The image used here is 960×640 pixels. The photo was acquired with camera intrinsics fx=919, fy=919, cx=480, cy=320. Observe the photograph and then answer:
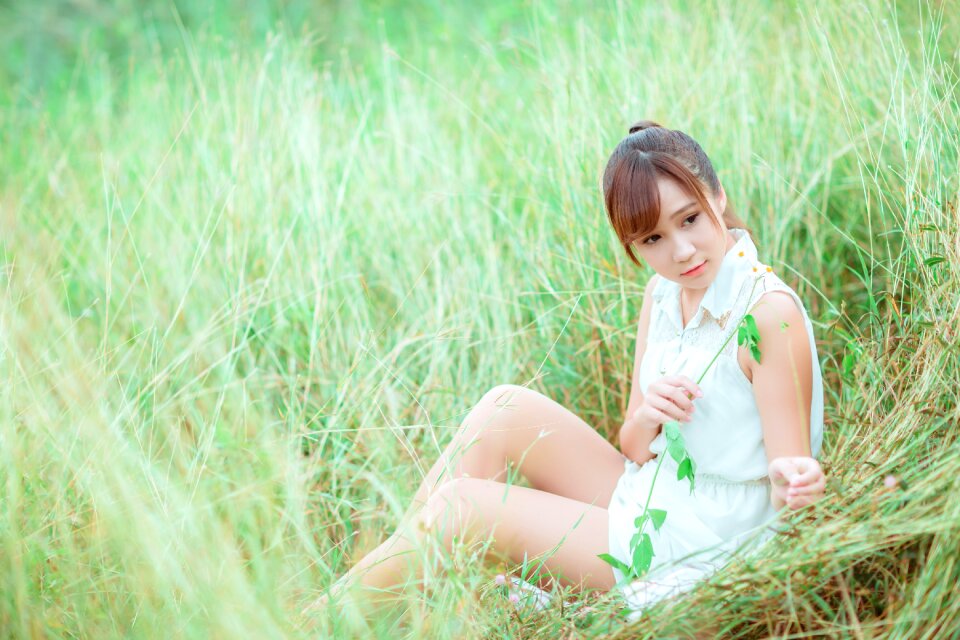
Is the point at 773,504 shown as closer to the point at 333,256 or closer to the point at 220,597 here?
the point at 220,597

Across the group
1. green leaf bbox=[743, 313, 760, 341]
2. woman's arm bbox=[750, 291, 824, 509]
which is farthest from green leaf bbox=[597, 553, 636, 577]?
green leaf bbox=[743, 313, 760, 341]

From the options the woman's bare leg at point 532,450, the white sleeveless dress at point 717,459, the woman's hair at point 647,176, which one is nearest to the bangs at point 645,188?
the woman's hair at point 647,176

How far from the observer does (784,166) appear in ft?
9.12

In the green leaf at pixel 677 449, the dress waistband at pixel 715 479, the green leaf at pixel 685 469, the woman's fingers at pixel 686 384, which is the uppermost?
the woman's fingers at pixel 686 384

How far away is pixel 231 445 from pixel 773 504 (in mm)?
1165

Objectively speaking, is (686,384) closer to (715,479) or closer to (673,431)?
(673,431)

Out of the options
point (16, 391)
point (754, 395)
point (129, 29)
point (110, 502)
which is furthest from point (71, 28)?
point (754, 395)

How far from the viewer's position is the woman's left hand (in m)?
1.58

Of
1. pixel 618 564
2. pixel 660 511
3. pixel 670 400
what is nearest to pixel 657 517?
pixel 660 511

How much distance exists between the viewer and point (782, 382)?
1.69m

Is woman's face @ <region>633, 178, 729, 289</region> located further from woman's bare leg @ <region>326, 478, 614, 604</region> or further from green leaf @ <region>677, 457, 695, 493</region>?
woman's bare leg @ <region>326, 478, 614, 604</region>

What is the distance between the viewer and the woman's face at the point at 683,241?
1.79 m

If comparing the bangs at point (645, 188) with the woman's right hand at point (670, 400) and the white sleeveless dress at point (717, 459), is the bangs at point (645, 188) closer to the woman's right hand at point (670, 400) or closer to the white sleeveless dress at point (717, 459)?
the white sleeveless dress at point (717, 459)

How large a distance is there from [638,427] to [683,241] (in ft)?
1.37
